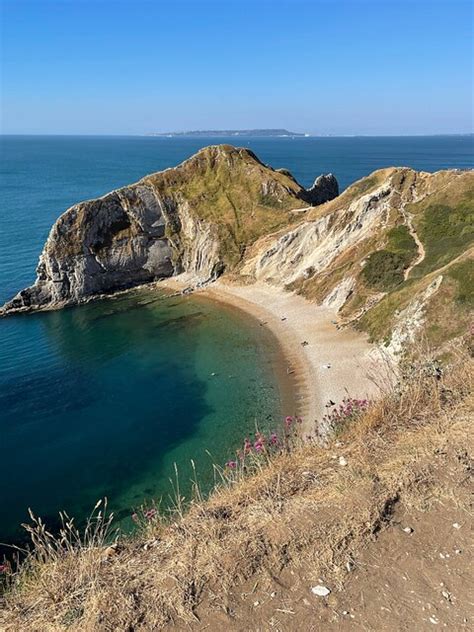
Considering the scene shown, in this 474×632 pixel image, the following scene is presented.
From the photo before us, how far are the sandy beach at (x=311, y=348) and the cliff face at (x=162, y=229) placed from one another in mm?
12646

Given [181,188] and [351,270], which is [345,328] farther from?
[181,188]

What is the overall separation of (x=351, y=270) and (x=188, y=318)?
2195 centimetres

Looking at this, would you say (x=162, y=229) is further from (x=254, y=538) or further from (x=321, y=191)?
(x=254, y=538)

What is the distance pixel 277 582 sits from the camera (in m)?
7.36

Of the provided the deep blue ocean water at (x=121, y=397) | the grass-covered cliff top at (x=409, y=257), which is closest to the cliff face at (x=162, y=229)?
the deep blue ocean water at (x=121, y=397)

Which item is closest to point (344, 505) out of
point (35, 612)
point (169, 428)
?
point (35, 612)

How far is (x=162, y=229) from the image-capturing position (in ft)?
256

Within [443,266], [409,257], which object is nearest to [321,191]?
[409,257]

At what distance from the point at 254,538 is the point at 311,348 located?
40.2m

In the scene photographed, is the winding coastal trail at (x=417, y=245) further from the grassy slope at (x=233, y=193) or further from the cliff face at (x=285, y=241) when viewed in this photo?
the grassy slope at (x=233, y=193)

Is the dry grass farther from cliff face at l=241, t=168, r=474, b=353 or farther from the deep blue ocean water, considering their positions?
cliff face at l=241, t=168, r=474, b=353

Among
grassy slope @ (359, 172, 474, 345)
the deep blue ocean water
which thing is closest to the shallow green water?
the deep blue ocean water

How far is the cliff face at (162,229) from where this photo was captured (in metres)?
70.2

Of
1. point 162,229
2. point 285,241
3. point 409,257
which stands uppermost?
point 162,229
